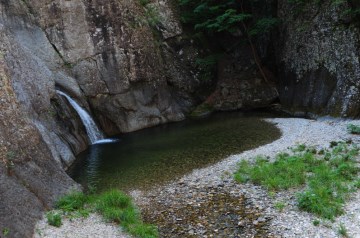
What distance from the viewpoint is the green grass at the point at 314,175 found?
1005 centimetres

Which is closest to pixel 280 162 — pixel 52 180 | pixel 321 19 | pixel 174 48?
pixel 52 180

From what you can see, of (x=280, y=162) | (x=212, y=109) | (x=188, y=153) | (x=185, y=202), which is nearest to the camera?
(x=185, y=202)

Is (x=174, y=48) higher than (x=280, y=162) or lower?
higher

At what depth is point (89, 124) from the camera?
899 inches

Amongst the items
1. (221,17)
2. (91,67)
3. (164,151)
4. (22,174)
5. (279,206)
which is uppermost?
(221,17)

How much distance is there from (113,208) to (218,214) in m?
3.28

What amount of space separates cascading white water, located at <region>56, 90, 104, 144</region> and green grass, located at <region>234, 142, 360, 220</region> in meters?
11.4

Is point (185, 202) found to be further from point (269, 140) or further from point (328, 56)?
point (328, 56)

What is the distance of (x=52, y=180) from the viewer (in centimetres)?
1222

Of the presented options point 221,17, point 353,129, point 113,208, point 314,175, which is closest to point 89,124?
point 113,208

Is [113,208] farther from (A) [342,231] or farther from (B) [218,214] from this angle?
(A) [342,231]

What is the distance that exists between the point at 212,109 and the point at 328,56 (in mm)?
10251

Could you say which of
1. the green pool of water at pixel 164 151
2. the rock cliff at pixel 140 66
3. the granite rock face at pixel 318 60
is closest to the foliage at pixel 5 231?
the rock cliff at pixel 140 66

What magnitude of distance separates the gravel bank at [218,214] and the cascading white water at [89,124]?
33.7 feet
